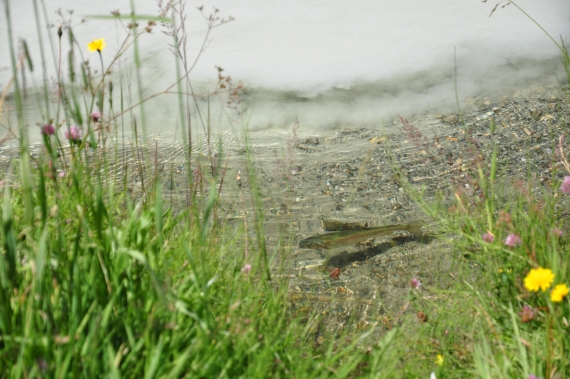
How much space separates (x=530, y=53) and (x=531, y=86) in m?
0.83

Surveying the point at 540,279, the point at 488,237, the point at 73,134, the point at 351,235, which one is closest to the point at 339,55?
the point at 351,235

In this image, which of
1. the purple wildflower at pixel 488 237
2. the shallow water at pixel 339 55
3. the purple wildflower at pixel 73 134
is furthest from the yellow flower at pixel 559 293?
the shallow water at pixel 339 55

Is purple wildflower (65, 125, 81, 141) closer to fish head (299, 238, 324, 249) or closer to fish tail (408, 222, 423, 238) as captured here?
fish head (299, 238, 324, 249)

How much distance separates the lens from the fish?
8.38 ft

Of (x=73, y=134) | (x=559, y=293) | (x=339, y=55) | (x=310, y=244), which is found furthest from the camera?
(x=339, y=55)

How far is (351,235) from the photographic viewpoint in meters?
2.60

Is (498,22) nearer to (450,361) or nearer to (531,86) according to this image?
(531,86)

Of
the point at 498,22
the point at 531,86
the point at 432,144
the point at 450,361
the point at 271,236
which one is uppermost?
the point at 498,22

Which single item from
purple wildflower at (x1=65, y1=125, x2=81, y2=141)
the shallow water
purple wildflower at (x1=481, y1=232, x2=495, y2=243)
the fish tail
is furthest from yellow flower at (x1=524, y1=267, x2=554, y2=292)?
the shallow water

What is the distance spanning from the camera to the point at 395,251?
2.45 m

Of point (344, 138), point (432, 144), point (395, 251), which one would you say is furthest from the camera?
point (344, 138)

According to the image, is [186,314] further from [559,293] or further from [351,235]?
[351,235]

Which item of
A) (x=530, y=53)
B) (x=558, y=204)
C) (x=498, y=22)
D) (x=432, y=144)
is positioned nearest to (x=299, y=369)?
(x=558, y=204)

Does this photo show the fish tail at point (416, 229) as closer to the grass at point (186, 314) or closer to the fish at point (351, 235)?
the fish at point (351, 235)
